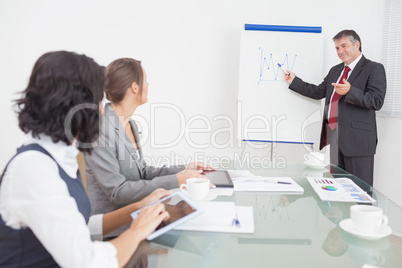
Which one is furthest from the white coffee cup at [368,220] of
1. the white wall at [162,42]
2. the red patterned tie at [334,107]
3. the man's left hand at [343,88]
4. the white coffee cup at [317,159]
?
the white wall at [162,42]

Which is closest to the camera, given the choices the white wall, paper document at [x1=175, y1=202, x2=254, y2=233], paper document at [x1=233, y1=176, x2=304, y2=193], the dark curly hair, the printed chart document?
the dark curly hair

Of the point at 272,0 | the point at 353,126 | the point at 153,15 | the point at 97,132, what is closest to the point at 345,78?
the point at 353,126

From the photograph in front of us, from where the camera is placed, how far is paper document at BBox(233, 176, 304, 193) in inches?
51.3

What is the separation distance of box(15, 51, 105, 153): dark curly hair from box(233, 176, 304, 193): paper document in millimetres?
716

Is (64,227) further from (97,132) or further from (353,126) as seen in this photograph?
(353,126)

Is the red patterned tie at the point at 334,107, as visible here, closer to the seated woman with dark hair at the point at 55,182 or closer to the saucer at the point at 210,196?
the saucer at the point at 210,196

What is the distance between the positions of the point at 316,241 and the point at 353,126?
6.62 ft

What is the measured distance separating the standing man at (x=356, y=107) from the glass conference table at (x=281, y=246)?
1641 mm

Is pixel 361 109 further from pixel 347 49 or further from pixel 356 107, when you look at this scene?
pixel 347 49

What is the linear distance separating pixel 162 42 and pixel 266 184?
2.40 metres

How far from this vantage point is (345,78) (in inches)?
108

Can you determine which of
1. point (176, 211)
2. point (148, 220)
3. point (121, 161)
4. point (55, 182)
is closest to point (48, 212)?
point (55, 182)

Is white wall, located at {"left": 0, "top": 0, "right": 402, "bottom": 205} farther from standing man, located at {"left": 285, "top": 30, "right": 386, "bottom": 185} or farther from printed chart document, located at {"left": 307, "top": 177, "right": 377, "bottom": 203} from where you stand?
printed chart document, located at {"left": 307, "top": 177, "right": 377, "bottom": 203}

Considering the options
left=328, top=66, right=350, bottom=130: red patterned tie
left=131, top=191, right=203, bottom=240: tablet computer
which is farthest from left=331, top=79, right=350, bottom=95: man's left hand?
left=131, top=191, right=203, bottom=240: tablet computer
